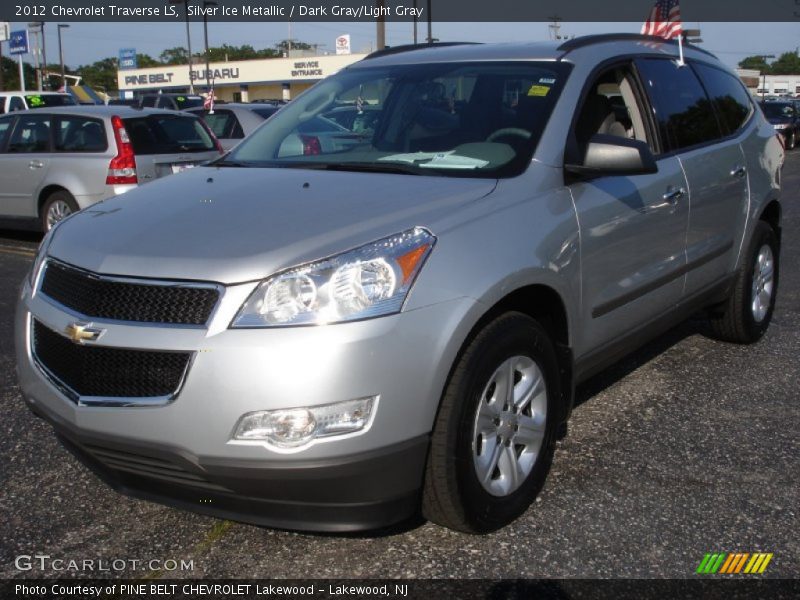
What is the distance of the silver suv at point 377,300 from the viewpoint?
2.61 meters

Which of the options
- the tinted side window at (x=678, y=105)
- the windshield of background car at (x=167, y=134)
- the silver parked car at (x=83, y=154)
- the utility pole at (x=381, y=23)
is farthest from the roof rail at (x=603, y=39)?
the utility pole at (x=381, y=23)

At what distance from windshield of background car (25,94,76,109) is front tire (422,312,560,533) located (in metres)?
19.7

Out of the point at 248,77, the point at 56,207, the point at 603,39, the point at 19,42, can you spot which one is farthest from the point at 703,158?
the point at 248,77

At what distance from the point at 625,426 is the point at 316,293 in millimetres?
2088

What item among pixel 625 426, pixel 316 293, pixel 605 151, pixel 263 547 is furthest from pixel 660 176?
pixel 263 547

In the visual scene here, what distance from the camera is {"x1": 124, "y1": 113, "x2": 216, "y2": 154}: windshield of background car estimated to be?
9.66m

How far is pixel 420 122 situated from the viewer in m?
3.95

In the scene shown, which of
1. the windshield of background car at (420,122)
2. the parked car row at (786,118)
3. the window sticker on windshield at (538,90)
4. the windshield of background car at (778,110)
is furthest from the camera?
the windshield of background car at (778,110)

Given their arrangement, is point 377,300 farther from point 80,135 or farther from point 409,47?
point 80,135

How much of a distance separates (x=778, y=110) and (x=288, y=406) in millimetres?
29145

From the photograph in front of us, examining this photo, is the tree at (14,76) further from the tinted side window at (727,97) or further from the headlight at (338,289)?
the headlight at (338,289)

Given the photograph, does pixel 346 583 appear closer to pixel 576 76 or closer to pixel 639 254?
pixel 639 254

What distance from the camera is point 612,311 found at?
12.4 feet

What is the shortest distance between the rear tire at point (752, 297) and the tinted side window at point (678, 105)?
A: 0.82 m
